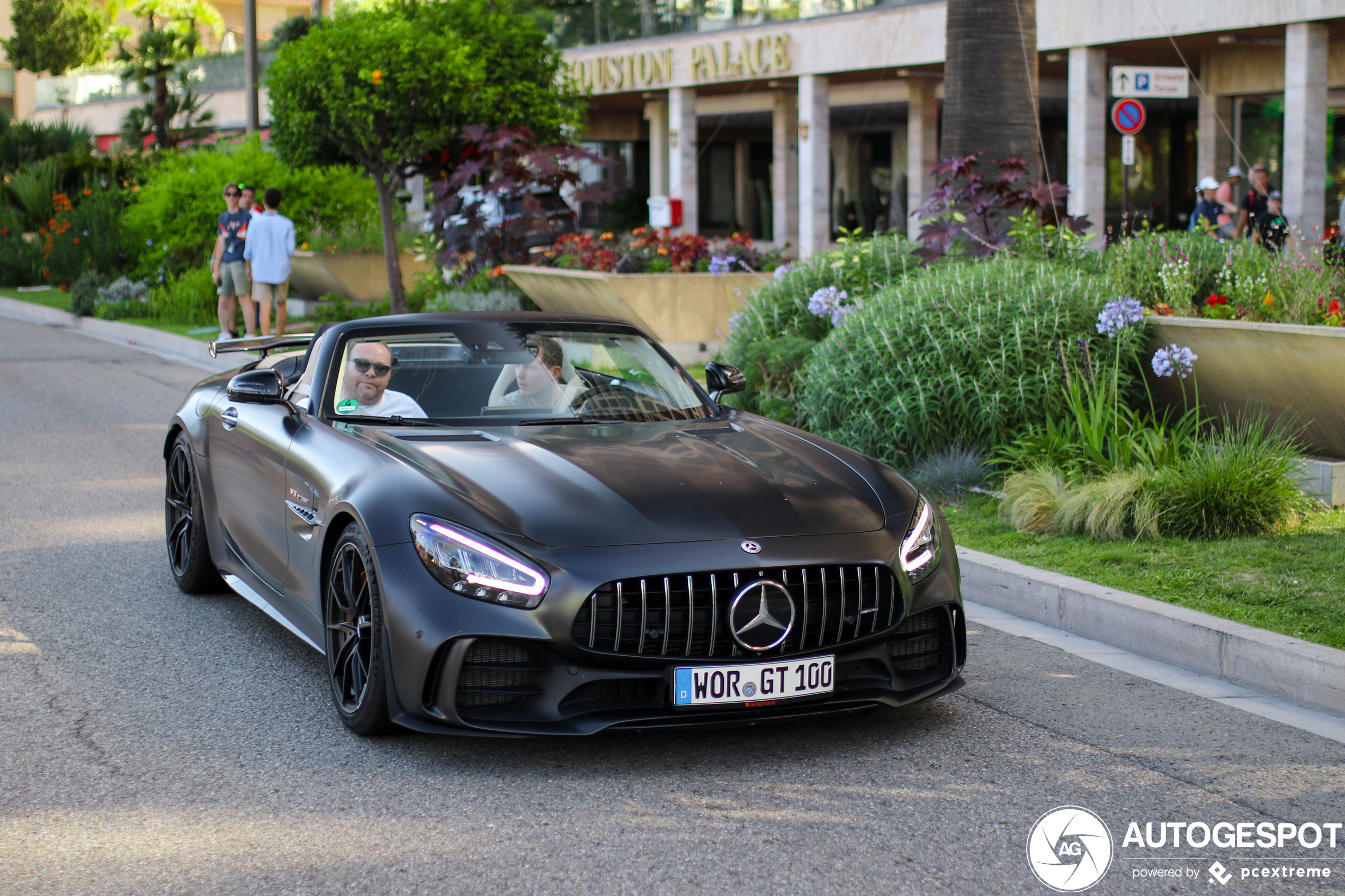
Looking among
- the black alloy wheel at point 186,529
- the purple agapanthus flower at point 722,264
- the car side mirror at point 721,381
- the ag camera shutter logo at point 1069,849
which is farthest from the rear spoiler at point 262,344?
the purple agapanthus flower at point 722,264

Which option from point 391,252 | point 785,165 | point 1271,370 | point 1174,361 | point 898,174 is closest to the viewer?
point 1271,370

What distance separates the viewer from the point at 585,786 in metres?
4.19

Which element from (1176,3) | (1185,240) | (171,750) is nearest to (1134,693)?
(171,750)

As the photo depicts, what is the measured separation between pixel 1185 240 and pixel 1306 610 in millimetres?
5376

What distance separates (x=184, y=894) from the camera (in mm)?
3457

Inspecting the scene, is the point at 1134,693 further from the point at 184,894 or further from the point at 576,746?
the point at 184,894

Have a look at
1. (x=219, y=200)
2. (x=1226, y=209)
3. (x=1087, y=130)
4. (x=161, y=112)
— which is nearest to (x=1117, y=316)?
(x=1226, y=209)

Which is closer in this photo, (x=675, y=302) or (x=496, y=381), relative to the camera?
(x=496, y=381)

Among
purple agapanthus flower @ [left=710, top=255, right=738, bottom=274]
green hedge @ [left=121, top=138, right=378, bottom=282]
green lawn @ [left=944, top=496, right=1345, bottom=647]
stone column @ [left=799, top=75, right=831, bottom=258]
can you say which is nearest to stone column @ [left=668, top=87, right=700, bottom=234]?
stone column @ [left=799, top=75, right=831, bottom=258]

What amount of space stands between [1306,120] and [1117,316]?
16151 mm

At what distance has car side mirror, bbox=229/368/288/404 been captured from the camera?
5.55m

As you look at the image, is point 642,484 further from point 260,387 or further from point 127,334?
point 127,334

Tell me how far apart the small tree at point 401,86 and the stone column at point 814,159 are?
11458 mm

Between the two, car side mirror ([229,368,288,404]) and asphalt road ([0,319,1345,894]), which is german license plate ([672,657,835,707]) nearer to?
asphalt road ([0,319,1345,894])
